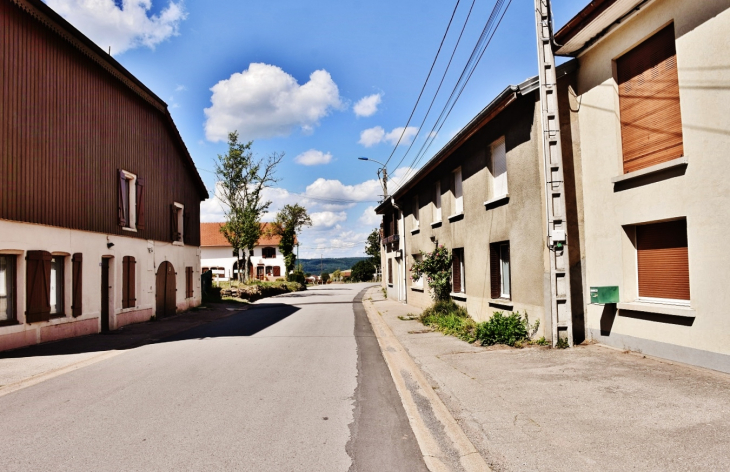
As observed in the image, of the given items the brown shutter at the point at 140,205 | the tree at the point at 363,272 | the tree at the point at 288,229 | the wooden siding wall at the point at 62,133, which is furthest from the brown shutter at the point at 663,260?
the tree at the point at 363,272

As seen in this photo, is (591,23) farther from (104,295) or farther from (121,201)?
(104,295)

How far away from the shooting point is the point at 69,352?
1032cm

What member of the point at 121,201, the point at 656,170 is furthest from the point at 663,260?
the point at 121,201

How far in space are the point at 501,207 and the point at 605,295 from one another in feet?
12.2

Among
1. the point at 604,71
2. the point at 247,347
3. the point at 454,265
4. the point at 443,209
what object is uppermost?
the point at 604,71

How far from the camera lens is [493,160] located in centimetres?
1230

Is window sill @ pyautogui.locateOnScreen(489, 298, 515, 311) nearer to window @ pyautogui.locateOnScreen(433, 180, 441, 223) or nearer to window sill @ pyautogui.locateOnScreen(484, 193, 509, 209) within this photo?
window sill @ pyautogui.locateOnScreen(484, 193, 509, 209)

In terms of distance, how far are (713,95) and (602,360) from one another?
3931mm

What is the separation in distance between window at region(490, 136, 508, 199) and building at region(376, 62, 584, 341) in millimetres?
24

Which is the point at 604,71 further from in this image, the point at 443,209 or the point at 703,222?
the point at 443,209

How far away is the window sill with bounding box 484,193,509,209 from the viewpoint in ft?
36.5

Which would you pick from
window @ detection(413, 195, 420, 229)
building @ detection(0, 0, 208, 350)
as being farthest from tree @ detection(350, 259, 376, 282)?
building @ detection(0, 0, 208, 350)

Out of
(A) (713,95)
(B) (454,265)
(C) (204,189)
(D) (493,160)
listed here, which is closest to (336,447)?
(A) (713,95)

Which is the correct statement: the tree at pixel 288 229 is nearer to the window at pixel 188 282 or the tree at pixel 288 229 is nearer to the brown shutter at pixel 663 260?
the window at pixel 188 282
